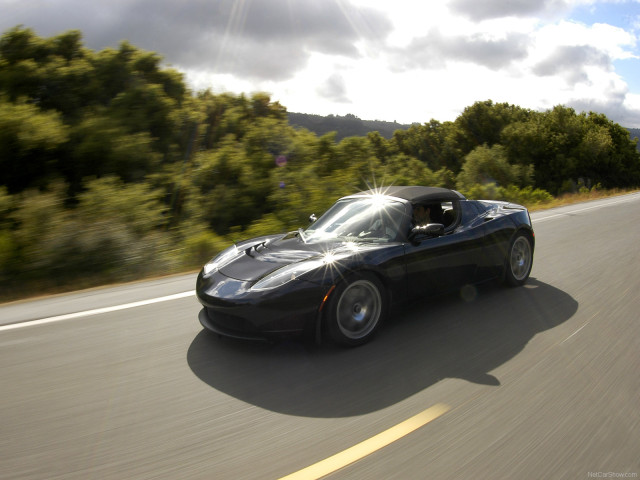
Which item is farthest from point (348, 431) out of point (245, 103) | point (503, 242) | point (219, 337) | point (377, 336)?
point (245, 103)

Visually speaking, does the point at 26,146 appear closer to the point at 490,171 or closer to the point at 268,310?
the point at 268,310

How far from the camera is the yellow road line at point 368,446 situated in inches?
98.0

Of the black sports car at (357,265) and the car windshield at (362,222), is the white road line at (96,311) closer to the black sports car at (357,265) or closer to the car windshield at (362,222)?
the black sports car at (357,265)

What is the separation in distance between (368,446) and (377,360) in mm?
1121

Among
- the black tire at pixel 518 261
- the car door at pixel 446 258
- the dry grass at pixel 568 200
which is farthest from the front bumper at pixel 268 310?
the dry grass at pixel 568 200

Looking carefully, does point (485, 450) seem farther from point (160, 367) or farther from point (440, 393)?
point (160, 367)

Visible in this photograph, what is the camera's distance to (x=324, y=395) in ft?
10.6

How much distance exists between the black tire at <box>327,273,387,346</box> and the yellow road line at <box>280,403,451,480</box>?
104 centimetres

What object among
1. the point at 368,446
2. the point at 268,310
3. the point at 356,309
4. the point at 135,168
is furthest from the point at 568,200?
the point at 368,446

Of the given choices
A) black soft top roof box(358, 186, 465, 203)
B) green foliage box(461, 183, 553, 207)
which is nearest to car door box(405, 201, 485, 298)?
black soft top roof box(358, 186, 465, 203)

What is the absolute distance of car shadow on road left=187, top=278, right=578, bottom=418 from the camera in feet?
10.6

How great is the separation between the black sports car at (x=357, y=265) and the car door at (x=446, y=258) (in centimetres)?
1

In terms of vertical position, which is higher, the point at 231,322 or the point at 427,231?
the point at 427,231

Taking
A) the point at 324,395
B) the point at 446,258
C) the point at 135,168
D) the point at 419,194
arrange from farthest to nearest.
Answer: the point at 135,168, the point at 419,194, the point at 446,258, the point at 324,395
